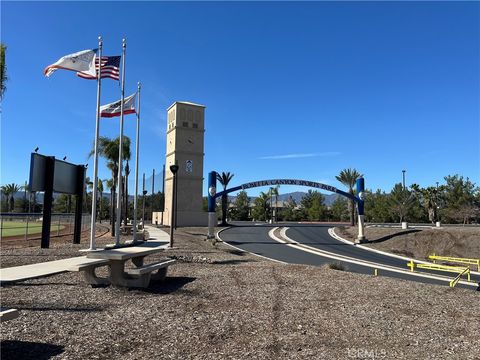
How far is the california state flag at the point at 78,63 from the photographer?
15.3m

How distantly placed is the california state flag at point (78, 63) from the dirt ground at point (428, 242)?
73.1 feet

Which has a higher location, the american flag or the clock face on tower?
the american flag

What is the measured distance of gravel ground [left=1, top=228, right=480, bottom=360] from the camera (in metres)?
4.74

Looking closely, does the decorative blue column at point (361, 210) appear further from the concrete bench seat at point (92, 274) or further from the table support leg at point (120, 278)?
the concrete bench seat at point (92, 274)

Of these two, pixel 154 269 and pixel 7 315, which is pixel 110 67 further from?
pixel 7 315

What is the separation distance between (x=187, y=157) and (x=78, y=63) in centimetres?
3107

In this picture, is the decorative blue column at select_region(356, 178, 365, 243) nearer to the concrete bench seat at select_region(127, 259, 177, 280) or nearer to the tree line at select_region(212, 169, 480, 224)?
the tree line at select_region(212, 169, 480, 224)

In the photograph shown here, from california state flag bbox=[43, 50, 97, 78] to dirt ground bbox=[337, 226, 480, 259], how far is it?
22.3 m

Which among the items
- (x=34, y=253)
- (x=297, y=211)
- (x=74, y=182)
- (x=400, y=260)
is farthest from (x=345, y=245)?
(x=297, y=211)

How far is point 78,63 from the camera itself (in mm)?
16047

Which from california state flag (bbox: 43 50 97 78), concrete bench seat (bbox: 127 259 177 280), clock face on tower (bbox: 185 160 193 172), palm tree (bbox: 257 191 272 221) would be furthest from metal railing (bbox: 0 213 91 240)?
palm tree (bbox: 257 191 272 221)

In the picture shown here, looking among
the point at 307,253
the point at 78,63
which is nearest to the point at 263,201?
the point at 307,253

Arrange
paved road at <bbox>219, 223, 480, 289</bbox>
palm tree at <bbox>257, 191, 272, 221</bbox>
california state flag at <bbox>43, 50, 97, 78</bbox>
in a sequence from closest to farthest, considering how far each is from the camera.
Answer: california state flag at <bbox>43, 50, 97, 78</bbox>
paved road at <bbox>219, 223, 480, 289</bbox>
palm tree at <bbox>257, 191, 272, 221</bbox>

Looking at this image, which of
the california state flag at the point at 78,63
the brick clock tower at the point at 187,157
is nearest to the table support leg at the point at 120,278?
the california state flag at the point at 78,63
